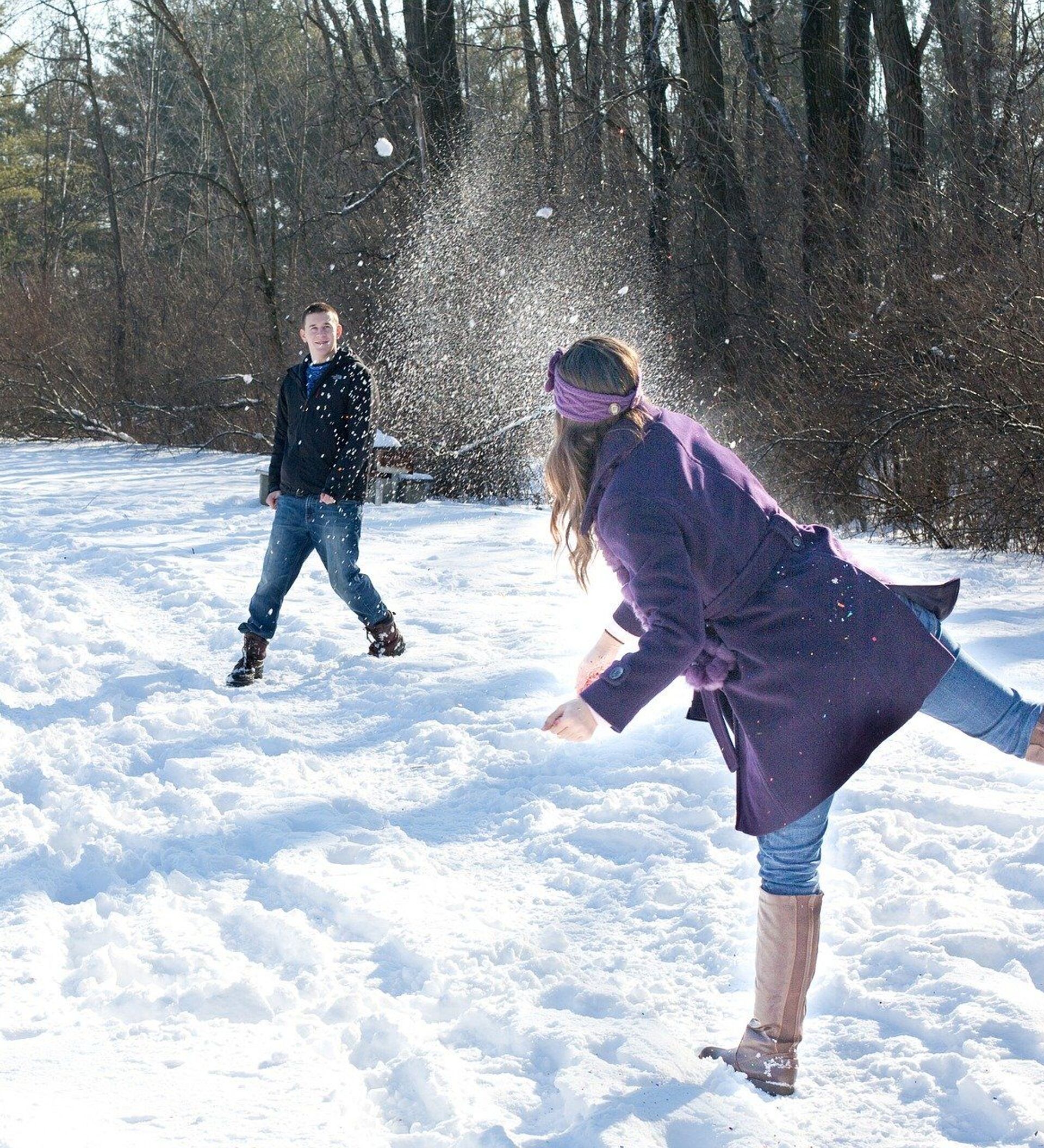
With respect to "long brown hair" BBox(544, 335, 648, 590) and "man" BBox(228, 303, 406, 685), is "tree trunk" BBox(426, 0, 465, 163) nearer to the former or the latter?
"man" BBox(228, 303, 406, 685)

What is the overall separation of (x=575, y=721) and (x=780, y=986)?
2.55 feet

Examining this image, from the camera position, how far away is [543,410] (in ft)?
41.8

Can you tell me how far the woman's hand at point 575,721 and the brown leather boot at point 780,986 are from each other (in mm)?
596

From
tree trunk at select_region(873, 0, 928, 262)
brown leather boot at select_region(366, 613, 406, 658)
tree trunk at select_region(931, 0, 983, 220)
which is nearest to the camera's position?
brown leather boot at select_region(366, 613, 406, 658)

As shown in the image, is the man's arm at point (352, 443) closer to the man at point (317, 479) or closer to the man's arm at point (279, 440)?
the man at point (317, 479)

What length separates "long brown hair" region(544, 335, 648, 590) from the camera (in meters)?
2.55

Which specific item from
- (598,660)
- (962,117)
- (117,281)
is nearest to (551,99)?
(962,117)

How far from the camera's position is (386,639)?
630 centimetres

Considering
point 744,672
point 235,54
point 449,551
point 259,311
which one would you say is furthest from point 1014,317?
point 235,54

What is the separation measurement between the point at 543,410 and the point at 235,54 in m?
26.4

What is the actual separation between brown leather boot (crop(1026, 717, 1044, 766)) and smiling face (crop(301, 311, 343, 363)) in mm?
3988

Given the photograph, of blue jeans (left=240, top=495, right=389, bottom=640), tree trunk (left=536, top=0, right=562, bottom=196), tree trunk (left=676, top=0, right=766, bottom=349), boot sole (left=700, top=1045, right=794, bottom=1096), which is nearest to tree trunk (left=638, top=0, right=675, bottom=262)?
tree trunk (left=676, top=0, right=766, bottom=349)

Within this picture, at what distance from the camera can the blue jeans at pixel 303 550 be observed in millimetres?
5887

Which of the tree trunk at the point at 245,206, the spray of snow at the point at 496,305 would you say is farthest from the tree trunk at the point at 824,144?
the tree trunk at the point at 245,206
